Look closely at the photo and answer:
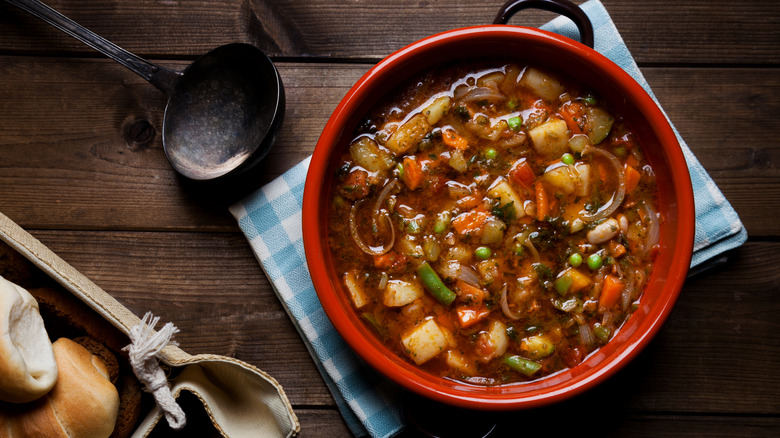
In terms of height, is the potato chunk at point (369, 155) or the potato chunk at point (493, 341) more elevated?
the potato chunk at point (369, 155)

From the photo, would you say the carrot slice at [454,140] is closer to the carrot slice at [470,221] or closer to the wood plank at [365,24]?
the carrot slice at [470,221]

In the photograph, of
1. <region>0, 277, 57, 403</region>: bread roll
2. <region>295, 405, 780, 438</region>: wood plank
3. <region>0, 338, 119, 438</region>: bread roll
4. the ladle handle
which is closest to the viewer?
<region>0, 277, 57, 403</region>: bread roll

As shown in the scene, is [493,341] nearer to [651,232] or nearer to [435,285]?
[435,285]

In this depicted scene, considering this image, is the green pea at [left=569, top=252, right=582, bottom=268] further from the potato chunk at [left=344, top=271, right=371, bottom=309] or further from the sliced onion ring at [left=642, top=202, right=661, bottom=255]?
the potato chunk at [left=344, top=271, right=371, bottom=309]

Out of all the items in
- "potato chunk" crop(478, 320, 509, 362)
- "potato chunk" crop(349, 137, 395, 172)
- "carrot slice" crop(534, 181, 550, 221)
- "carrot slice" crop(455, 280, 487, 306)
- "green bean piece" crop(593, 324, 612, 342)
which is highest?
"potato chunk" crop(349, 137, 395, 172)

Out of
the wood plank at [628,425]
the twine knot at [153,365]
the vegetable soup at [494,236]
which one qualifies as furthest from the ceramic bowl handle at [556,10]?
the twine knot at [153,365]

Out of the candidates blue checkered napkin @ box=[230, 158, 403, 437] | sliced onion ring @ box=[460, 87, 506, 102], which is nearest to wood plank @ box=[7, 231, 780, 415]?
blue checkered napkin @ box=[230, 158, 403, 437]

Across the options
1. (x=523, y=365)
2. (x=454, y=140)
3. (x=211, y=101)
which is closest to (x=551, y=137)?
(x=454, y=140)
